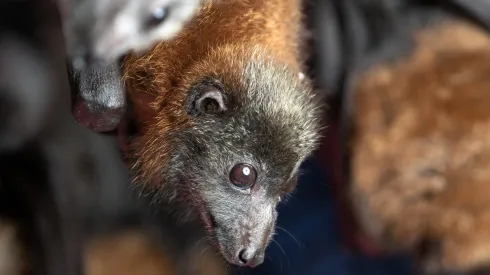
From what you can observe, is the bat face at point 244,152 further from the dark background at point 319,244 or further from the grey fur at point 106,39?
Result: the dark background at point 319,244

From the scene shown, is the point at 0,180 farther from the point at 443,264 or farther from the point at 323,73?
the point at 443,264

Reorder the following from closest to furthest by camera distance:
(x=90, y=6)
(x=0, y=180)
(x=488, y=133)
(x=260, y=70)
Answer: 1. (x=90, y=6)
2. (x=260, y=70)
3. (x=0, y=180)
4. (x=488, y=133)

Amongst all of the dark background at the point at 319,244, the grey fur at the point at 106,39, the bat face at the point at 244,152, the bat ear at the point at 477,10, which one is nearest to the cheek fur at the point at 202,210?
the bat face at the point at 244,152

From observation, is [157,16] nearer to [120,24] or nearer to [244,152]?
[120,24]

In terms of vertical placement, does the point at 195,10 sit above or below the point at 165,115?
above

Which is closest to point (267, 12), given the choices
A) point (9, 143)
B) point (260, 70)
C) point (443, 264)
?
point (260, 70)

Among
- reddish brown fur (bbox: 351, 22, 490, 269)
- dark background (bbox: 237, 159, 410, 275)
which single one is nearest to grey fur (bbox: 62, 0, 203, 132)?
dark background (bbox: 237, 159, 410, 275)

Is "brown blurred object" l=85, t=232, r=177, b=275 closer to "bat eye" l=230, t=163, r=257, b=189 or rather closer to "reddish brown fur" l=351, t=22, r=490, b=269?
"reddish brown fur" l=351, t=22, r=490, b=269
